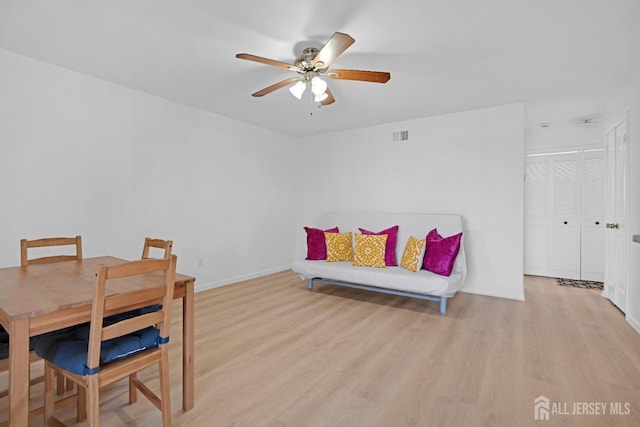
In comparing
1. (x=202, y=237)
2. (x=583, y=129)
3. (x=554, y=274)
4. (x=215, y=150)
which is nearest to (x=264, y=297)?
(x=202, y=237)

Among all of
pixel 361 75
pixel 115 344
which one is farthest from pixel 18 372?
pixel 361 75

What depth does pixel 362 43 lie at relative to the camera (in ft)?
7.97

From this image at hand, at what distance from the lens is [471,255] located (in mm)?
4031

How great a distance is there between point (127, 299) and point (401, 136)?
4142 millimetres

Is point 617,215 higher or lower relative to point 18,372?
higher

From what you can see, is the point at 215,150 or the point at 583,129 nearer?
the point at 215,150

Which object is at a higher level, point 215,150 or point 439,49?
point 439,49

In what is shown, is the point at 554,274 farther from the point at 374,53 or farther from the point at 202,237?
the point at 202,237

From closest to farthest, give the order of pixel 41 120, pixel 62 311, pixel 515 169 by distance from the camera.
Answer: pixel 62 311 → pixel 41 120 → pixel 515 169

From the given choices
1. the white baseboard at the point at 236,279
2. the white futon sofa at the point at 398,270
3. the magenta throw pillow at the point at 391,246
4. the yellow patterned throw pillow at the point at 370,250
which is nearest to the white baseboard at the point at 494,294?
the white futon sofa at the point at 398,270

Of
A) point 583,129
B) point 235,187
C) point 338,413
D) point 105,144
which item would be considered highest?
point 583,129

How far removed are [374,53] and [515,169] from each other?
238cm

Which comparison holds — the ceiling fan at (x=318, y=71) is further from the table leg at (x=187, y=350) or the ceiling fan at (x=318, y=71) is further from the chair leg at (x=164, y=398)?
the chair leg at (x=164, y=398)

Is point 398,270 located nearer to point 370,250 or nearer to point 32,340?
point 370,250
